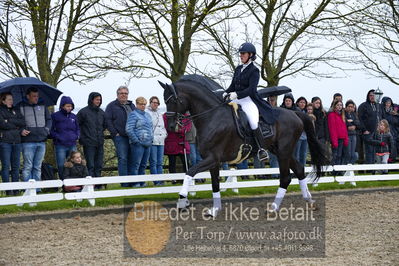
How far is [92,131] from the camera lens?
42.2 feet

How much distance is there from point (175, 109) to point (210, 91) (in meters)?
0.83

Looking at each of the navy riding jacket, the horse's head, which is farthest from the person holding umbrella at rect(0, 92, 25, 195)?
the navy riding jacket

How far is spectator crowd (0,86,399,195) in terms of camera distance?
1178 cm

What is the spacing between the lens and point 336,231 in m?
9.23

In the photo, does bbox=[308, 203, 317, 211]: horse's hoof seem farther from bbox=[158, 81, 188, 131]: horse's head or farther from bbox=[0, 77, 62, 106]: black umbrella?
bbox=[0, 77, 62, 106]: black umbrella

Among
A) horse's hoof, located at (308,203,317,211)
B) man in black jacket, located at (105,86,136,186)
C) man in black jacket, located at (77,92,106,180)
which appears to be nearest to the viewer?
horse's hoof, located at (308,203,317,211)

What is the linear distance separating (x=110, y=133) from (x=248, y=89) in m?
3.78

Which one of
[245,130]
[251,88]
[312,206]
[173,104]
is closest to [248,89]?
[251,88]

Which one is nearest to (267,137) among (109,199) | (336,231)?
(336,231)

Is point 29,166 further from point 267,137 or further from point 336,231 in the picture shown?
point 336,231

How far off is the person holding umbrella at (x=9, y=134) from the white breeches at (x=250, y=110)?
4241mm

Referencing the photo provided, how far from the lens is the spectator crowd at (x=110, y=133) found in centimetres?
1178

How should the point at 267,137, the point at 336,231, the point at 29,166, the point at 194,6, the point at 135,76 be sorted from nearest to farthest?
the point at 336,231 → the point at 267,137 → the point at 29,166 → the point at 194,6 → the point at 135,76

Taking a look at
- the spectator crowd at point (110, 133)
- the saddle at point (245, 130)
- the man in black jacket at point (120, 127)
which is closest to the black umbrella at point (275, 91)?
the spectator crowd at point (110, 133)
